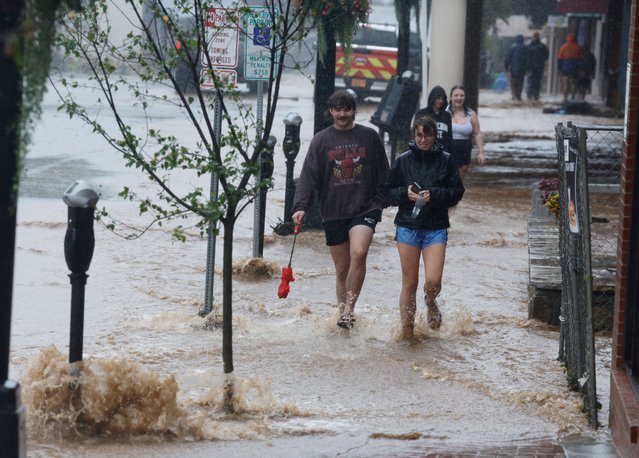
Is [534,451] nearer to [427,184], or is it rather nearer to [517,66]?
[427,184]

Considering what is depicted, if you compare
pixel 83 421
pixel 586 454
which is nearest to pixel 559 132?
pixel 586 454

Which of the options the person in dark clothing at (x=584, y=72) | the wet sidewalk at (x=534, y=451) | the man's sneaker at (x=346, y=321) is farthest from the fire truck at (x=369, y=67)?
the wet sidewalk at (x=534, y=451)

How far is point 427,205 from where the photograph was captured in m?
8.57

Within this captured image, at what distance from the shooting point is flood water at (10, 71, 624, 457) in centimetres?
640

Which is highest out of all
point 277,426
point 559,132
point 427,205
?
point 559,132

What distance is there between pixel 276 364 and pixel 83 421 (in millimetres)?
2019

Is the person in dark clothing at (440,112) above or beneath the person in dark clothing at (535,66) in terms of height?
beneath

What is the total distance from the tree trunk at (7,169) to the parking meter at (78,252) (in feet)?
6.18

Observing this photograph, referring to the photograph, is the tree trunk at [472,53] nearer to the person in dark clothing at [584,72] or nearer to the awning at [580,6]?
the awning at [580,6]

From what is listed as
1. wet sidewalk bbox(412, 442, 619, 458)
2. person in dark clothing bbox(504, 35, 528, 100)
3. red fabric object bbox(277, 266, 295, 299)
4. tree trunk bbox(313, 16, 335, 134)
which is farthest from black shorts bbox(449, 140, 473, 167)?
person in dark clothing bbox(504, 35, 528, 100)

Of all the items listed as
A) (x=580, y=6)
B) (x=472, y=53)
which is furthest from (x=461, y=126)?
(x=580, y=6)

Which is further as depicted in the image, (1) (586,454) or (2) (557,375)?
(2) (557,375)

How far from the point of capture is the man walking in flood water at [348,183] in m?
8.92

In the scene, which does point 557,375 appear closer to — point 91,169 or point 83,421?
point 83,421
